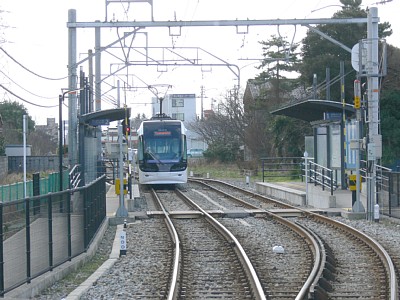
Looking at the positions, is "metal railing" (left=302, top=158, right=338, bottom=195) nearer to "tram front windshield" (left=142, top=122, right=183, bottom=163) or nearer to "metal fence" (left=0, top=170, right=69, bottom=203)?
"tram front windshield" (left=142, top=122, right=183, bottom=163)

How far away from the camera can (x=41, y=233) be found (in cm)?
1172

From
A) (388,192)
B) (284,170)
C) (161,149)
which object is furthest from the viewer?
(284,170)

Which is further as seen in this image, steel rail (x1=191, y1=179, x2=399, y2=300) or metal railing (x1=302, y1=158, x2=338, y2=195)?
metal railing (x1=302, y1=158, x2=338, y2=195)

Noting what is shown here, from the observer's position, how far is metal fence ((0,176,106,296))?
991 cm

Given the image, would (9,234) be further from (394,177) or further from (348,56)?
(348,56)

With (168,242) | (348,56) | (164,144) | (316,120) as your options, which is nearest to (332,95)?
(348,56)

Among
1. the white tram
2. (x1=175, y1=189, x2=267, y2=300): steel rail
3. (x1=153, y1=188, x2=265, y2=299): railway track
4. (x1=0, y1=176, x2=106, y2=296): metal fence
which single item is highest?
the white tram

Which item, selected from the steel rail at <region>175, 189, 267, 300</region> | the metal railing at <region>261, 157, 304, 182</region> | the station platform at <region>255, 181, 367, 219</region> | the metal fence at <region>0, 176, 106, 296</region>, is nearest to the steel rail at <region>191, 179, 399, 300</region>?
the steel rail at <region>175, 189, 267, 300</region>

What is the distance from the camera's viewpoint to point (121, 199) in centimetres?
2178

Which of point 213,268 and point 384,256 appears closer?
point 213,268

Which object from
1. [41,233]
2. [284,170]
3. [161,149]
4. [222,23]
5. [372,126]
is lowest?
[41,233]

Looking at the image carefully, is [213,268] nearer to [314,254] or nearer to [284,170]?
[314,254]

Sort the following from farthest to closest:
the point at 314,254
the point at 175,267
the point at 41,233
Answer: the point at 314,254 < the point at 175,267 < the point at 41,233

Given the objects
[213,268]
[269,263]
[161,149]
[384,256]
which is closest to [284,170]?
[161,149]
